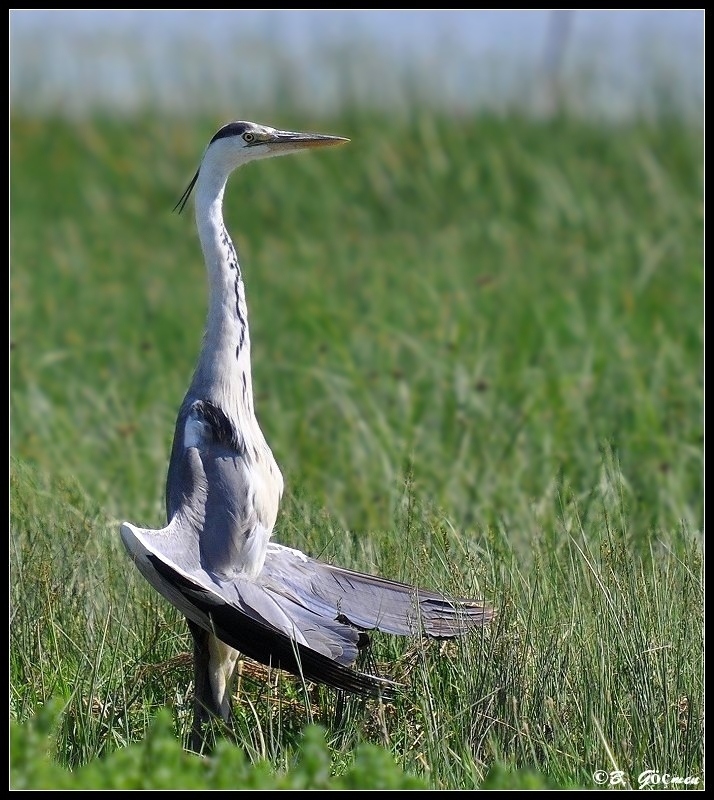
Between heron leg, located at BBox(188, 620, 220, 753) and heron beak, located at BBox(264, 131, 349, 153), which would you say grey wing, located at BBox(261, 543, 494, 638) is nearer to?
heron leg, located at BBox(188, 620, 220, 753)

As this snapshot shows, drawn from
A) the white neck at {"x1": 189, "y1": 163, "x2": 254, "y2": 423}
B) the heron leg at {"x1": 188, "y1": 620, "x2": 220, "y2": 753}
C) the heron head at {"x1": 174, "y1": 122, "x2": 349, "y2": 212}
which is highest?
the heron head at {"x1": 174, "y1": 122, "x2": 349, "y2": 212}

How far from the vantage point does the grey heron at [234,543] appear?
374 cm

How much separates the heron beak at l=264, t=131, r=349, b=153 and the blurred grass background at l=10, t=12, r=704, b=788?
1148 mm

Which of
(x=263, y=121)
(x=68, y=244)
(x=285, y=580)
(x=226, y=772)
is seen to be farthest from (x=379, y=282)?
(x=226, y=772)

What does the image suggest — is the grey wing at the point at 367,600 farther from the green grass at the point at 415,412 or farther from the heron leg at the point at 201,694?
the heron leg at the point at 201,694

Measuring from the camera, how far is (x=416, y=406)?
675 cm

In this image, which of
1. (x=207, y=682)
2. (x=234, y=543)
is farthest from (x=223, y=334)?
(x=207, y=682)

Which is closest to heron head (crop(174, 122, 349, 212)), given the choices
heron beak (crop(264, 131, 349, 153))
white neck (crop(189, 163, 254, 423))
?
heron beak (crop(264, 131, 349, 153))

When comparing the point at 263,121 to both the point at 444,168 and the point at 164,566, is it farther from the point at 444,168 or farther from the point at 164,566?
the point at 164,566

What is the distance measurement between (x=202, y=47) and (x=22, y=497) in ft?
30.4

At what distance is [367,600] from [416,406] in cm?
279

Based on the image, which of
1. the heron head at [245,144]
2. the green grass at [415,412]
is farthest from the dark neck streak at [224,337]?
the green grass at [415,412]

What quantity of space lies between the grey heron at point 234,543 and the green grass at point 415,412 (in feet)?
0.56

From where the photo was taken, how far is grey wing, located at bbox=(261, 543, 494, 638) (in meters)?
3.88
